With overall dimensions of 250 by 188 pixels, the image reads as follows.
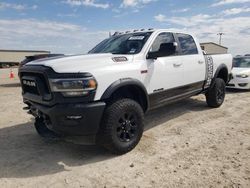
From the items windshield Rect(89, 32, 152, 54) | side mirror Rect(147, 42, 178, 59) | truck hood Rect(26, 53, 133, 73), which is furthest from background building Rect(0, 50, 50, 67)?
truck hood Rect(26, 53, 133, 73)

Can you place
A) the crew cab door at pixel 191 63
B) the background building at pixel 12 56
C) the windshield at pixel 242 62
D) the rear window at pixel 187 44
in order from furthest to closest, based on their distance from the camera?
the background building at pixel 12 56, the windshield at pixel 242 62, the rear window at pixel 187 44, the crew cab door at pixel 191 63

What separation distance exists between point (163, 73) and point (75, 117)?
2.02 m

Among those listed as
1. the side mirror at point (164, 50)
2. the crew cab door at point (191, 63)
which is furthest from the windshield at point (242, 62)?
the side mirror at point (164, 50)

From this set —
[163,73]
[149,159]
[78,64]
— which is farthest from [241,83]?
[78,64]

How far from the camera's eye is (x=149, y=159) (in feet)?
12.9

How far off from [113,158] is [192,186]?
132 centimetres

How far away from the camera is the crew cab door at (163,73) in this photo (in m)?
4.59

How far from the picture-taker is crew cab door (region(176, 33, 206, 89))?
5539 millimetres

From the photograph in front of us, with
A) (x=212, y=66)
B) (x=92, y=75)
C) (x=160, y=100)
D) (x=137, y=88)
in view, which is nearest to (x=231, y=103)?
(x=212, y=66)

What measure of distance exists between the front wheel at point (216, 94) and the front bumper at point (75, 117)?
3.99 m

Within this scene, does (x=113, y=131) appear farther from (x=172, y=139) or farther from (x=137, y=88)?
(x=172, y=139)

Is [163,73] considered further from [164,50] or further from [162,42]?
[162,42]

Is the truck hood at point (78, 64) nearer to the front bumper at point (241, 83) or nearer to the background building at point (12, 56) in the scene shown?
the front bumper at point (241, 83)

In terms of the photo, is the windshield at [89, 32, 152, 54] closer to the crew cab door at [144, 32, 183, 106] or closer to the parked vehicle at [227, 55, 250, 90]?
the crew cab door at [144, 32, 183, 106]
